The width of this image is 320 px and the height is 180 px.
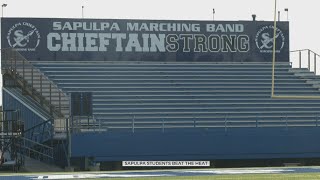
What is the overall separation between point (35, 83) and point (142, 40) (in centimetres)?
478

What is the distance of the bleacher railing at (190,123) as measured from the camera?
23325mm

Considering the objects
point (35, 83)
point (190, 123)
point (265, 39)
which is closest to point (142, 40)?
point (265, 39)

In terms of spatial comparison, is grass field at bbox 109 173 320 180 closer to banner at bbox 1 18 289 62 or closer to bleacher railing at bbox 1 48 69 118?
bleacher railing at bbox 1 48 69 118

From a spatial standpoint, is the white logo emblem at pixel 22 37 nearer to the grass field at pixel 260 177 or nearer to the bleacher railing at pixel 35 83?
the bleacher railing at pixel 35 83

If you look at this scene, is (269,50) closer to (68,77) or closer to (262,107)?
(262,107)

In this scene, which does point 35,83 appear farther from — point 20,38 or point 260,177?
point 260,177

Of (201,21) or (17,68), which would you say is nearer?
(17,68)

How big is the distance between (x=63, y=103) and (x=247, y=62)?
8.22m

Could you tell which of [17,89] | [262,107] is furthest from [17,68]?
[262,107]

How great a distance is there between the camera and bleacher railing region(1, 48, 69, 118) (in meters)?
25.0

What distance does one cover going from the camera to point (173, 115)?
25.2 m

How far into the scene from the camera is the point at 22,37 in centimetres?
2956
